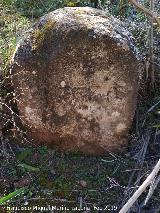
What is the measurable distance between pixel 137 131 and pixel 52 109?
687mm

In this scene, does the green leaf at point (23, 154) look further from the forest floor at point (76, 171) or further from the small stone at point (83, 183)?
the small stone at point (83, 183)

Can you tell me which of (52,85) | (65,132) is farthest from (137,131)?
(52,85)

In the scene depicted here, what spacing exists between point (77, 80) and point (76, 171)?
0.67 metres

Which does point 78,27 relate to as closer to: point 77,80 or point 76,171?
point 77,80

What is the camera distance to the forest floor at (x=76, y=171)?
307cm

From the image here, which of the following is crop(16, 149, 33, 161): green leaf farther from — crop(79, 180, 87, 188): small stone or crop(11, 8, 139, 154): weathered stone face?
crop(79, 180, 87, 188): small stone

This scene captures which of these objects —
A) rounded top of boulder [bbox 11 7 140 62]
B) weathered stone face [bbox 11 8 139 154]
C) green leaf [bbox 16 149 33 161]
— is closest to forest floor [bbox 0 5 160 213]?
green leaf [bbox 16 149 33 161]

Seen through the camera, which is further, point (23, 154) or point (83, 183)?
point (23, 154)

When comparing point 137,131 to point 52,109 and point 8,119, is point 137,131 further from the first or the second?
point 8,119

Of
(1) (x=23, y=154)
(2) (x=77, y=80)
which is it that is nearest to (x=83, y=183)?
(1) (x=23, y=154)

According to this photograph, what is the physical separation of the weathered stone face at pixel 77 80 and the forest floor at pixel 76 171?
124 mm

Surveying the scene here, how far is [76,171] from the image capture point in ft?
10.7

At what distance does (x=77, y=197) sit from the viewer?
3119mm

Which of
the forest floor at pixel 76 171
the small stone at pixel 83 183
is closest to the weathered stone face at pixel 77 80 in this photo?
the forest floor at pixel 76 171
